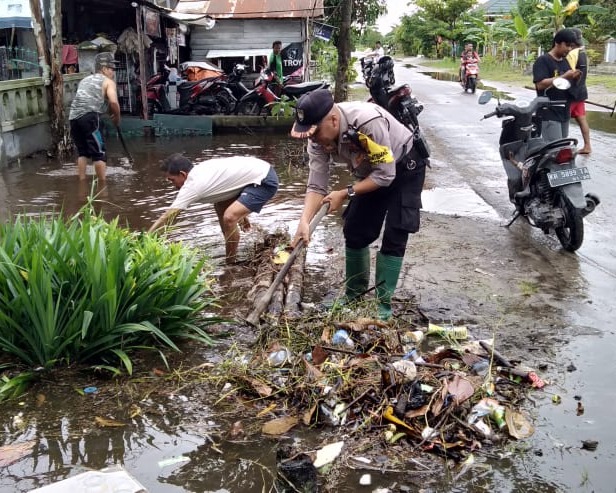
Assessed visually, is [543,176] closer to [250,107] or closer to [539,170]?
[539,170]

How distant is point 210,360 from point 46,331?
3.08 ft

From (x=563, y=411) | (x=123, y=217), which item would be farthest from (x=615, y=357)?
(x=123, y=217)

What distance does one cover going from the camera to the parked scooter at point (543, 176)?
5867mm

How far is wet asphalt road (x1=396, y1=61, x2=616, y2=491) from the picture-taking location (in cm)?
303

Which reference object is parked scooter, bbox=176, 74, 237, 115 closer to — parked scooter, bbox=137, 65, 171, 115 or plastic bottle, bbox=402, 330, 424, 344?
parked scooter, bbox=137, 65, 171, 115

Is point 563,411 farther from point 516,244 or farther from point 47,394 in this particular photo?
point 516,244

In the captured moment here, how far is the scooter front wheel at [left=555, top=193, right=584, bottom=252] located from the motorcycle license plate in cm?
14

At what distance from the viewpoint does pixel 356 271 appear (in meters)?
4.87

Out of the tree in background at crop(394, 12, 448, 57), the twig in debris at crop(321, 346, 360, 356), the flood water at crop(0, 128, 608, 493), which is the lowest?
the flood water at crop(0, 128, 608, 493)

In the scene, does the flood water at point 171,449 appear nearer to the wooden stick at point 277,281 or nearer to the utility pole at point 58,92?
the wooden stick at point 277,281

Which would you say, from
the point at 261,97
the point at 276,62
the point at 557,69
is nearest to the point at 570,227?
the point at 557,69

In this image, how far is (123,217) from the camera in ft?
24.6

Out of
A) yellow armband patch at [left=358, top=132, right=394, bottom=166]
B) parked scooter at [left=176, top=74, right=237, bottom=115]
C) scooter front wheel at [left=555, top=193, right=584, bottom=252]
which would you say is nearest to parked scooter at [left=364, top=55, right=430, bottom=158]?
yellow armband patch at [left=358, top=132, right=394, bottom=166]

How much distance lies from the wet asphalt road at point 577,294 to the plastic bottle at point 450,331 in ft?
1.86
